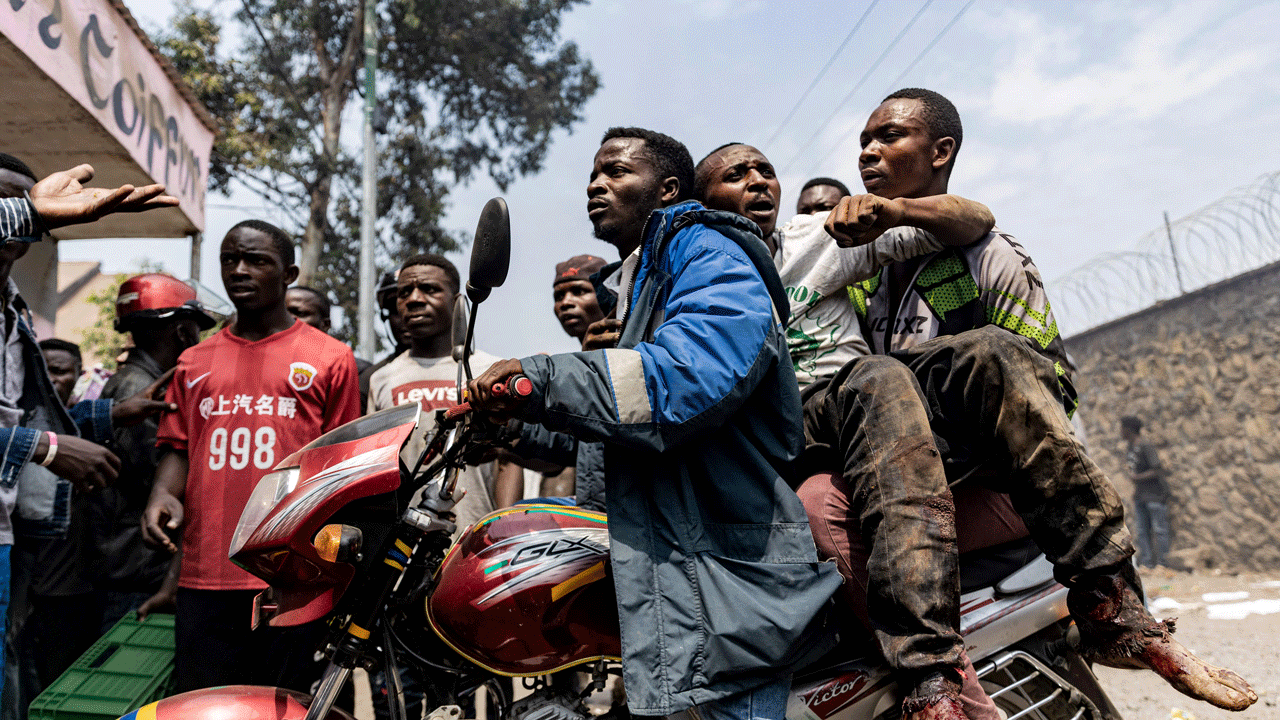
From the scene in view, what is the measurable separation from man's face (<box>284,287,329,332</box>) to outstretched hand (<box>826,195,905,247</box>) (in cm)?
395

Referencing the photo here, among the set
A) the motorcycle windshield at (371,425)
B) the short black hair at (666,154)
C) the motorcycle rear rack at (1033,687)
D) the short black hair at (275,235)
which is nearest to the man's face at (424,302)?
the short black hair at (275,235)

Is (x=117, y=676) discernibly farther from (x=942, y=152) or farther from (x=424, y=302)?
(x=942, y=152)

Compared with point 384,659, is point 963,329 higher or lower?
higher

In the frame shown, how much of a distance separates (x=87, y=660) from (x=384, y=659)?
1454 millimetres

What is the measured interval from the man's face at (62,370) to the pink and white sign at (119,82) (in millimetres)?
1735

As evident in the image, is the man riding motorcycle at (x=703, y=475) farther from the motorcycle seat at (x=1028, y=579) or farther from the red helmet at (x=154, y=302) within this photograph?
the red helmet at (x=154, y=302)

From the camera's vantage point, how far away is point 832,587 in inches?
70.0

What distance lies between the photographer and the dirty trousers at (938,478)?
179 cm

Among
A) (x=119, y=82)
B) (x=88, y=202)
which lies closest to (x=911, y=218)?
(x=88, y=202)

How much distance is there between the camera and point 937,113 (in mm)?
2658

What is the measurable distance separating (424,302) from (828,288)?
2.29 metres

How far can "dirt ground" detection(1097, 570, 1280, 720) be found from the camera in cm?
412

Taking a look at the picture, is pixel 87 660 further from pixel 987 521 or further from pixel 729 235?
pixel 987 521

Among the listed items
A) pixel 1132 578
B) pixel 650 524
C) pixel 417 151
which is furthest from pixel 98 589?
pixel 417 151
